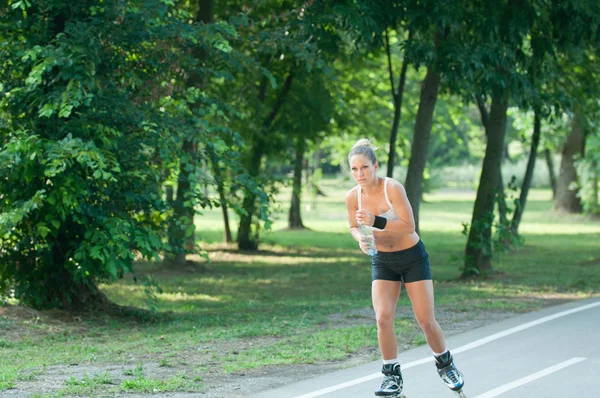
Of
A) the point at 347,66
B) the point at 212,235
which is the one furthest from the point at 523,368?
the point at 212,235

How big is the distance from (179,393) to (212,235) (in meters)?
27.6

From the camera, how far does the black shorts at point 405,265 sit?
23.2ft

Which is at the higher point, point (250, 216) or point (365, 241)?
point (365, 241)

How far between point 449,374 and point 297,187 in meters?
20.2

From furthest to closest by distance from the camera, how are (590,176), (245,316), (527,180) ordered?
1. (590,176)
2. (527,180)
3. (245,316)

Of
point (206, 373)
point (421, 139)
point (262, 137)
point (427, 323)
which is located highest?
point (262, 137)

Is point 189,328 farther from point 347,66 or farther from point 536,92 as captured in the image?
point 347,66

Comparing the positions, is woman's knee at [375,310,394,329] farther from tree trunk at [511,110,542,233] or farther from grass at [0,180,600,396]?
tree trunk at [511,110,542,233]

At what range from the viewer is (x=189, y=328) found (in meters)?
12.0

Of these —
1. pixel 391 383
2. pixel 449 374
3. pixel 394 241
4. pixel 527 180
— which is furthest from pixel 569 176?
pixel 391 383

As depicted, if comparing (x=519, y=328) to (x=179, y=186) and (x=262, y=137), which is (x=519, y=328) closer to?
(x=179, y=186)

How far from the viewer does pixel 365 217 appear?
22.4 ft

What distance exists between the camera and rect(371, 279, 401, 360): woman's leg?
23.1 feet

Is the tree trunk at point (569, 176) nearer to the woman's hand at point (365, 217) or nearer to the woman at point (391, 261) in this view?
the woman at point (391, 261)
